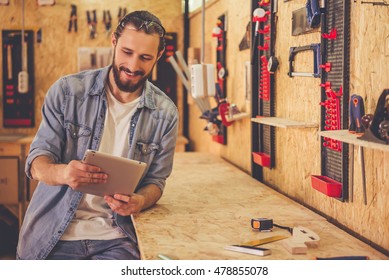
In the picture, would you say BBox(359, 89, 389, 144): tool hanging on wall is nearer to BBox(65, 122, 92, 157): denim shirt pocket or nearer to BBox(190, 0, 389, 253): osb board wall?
BBox(190, 0, 389, 253): osb board wall

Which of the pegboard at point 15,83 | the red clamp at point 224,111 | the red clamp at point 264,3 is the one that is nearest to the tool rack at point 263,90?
the red clamp at point 264,3

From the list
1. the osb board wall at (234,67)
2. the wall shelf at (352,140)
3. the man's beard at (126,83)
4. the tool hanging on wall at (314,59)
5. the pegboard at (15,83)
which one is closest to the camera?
the wall shelf at (352,140)

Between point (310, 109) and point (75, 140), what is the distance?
0.81 meters

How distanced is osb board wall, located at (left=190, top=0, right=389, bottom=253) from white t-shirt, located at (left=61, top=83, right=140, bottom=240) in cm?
62

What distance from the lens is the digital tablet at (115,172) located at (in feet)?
5.68

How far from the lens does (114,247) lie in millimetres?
1939

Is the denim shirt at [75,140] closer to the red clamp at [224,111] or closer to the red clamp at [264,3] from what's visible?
the red clamp at [264,3]

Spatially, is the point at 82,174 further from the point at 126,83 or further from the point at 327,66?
the point at 327,66

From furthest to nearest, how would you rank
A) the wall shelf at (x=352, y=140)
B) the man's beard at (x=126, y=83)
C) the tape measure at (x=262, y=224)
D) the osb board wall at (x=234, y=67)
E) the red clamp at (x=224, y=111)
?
the red clamp at (x=224, y=111) < the osb board wall at (x=234, y=67) < the man's beard at (x=126, y=83) < the tape measure at (x=262, y=224) < the wall shelf at (x=352, y=140)

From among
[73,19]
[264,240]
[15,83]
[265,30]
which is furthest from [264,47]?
[15,83]

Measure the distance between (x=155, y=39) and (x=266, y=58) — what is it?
673 mm

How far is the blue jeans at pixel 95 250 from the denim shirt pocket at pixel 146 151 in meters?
0.29

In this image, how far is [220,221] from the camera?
5.97 ft
